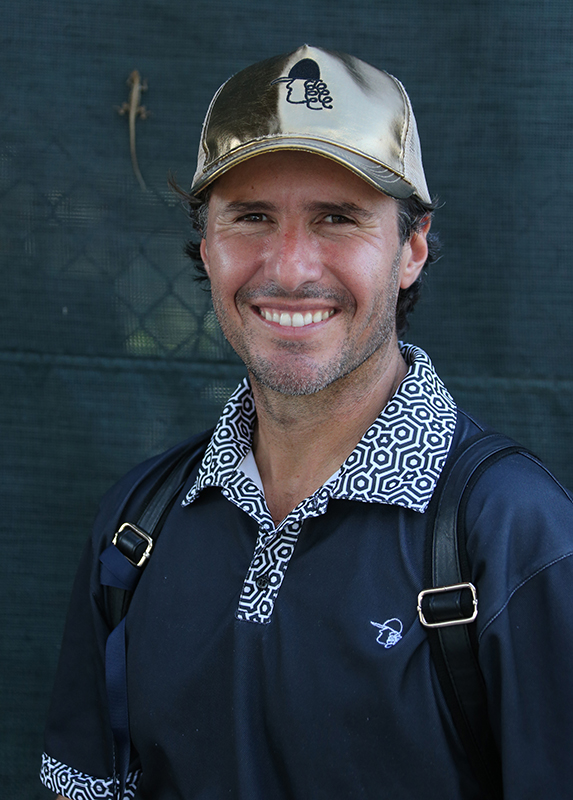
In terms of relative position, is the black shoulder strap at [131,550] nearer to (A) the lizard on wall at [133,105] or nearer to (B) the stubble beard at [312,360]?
(B) the stubble beard at [312,360]

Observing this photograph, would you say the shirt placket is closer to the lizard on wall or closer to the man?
the man

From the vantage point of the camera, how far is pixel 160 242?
229 cm

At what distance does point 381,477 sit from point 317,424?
0.76 feet

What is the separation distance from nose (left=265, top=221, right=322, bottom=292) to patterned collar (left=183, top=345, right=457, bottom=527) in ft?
0.84

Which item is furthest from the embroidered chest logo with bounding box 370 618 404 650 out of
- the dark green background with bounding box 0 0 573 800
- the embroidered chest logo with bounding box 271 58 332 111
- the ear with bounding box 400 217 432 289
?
the dark green background with bounding box 0 0 573 800

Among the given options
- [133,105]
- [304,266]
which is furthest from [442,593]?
[133,105]

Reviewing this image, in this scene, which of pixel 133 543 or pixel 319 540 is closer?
pixel 319 540

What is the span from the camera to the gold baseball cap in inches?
52.3

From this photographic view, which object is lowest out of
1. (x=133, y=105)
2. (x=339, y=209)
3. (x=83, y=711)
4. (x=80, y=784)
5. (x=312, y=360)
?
(x=80, y=784)

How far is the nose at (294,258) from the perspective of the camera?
136 centimetres

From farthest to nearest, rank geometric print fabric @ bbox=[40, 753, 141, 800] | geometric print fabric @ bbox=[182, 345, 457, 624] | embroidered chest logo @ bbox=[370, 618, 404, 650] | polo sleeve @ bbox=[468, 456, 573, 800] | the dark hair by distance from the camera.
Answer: geometric print fabric @ bbox=[40, 753, 141, 800] → the dark hair → geometric print fabric @ bbox=[182, 345, 457, 624] → embroidered chest logo @ bbox=[370, 618, 404, 650] → polo sleeve @ bbox=[468, 456, 573, 800]

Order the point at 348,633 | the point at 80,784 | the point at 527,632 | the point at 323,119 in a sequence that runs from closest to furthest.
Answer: the point at 527,632 → the point at 348,633 → the point at 323,119 → the point at 80,784

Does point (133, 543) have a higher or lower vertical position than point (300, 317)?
lower

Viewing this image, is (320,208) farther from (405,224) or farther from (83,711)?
(83,711)
